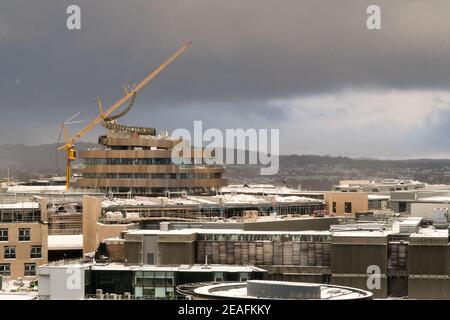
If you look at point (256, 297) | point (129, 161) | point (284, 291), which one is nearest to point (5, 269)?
point (256, 297)

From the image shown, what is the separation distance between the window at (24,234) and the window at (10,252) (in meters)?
0.89

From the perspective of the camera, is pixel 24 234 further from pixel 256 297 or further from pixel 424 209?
pixel 256 297

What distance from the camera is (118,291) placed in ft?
189

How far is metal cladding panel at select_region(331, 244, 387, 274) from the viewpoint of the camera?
190ft

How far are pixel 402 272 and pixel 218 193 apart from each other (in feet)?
229

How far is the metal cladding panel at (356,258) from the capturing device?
2282 inches

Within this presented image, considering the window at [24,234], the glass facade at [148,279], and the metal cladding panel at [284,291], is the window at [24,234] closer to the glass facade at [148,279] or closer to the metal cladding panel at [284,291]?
the glass facade at [148,279]

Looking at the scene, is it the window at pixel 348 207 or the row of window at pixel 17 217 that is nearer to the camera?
the row of window at pixel 17 217

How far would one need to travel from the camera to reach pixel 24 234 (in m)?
78.8

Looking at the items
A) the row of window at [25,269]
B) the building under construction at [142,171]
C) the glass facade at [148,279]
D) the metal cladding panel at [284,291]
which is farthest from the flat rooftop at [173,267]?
the building under construction at [142,171]

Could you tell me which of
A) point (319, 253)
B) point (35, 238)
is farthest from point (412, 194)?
point (319, 253)

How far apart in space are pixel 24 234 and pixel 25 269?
2.50 m

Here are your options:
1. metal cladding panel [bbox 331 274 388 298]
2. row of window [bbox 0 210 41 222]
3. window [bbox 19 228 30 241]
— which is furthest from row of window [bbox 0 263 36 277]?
metal cladding panel [bbox 331 274 388 298]
